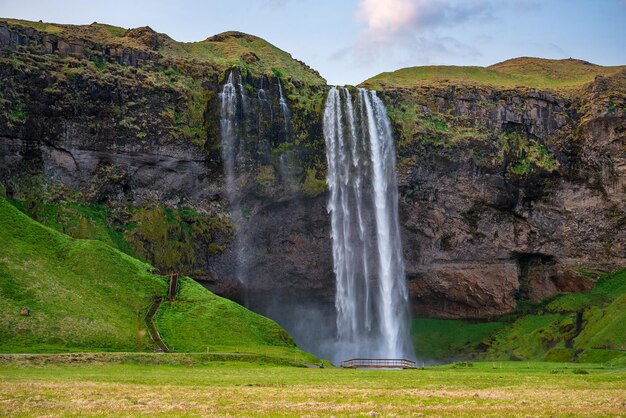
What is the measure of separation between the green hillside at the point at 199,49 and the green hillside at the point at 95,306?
31119 mm

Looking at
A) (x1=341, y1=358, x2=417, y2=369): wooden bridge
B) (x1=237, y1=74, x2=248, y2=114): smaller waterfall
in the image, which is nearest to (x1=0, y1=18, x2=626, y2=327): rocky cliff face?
(x1=237, y1=74, x2=248, y2=114): smaller waterfall

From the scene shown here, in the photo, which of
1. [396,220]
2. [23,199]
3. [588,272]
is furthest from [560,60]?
[23,199]

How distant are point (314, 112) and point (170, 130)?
63.7 feet

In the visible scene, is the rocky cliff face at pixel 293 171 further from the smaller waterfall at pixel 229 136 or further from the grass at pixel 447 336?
Result: the grass at pixel 447 336

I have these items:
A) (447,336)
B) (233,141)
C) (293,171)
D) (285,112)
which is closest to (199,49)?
(285,112)

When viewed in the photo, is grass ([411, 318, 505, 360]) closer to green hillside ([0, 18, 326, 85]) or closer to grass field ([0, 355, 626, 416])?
green hillside ([0, 18, 326, 85])

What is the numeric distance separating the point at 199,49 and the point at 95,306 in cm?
5291

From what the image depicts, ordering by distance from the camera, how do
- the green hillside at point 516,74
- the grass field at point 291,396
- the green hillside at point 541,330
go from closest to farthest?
the grass field at point 291,396, the green hillside at point 541,330, the green hillside at point 516,74

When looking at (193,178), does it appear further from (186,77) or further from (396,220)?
(396,220)

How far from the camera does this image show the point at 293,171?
96.2 m

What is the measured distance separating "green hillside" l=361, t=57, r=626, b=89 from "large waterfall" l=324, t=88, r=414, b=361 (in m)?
16.8

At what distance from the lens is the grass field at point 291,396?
2344cm

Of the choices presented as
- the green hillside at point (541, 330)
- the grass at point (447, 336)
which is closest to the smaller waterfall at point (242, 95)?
the grass at point (447, 336)

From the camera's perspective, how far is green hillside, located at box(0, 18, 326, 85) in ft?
325
